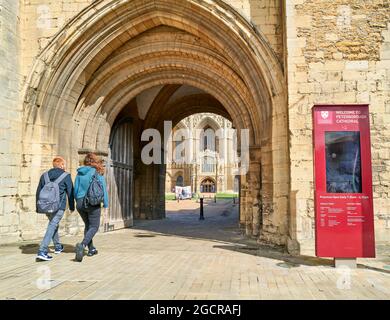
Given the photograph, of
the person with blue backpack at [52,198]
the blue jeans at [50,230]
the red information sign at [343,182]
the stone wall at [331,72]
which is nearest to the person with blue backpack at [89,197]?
the person with blue backpack at [52,198]

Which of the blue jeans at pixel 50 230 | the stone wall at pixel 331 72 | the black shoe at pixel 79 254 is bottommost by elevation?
the black shoe at pixel 79 254

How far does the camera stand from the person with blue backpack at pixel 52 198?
15.9 feet

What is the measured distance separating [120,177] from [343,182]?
6.63 metres

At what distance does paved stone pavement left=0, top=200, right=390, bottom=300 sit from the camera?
331 cm

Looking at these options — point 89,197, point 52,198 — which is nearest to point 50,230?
point 52,198

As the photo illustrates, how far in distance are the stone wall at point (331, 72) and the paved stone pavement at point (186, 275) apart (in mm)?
1156

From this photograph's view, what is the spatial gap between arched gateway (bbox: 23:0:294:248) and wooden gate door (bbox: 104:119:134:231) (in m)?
0.08

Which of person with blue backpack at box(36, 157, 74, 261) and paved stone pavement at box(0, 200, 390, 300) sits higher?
person with blue backpack at box(36, 157, 74, 261)

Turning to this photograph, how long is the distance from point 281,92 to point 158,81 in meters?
3.84

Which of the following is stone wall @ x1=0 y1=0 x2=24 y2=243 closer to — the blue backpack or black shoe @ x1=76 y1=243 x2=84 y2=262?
the blue backpack

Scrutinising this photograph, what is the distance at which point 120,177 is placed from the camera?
9.77m

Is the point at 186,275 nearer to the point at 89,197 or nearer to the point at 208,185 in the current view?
the point at 89,197

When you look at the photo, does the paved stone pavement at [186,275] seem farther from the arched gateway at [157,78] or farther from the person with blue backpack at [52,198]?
the arched gateway at [157,78]

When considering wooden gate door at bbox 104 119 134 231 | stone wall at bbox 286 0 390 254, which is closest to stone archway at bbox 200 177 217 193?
wooden gate door at bbox 104 119 134 231
